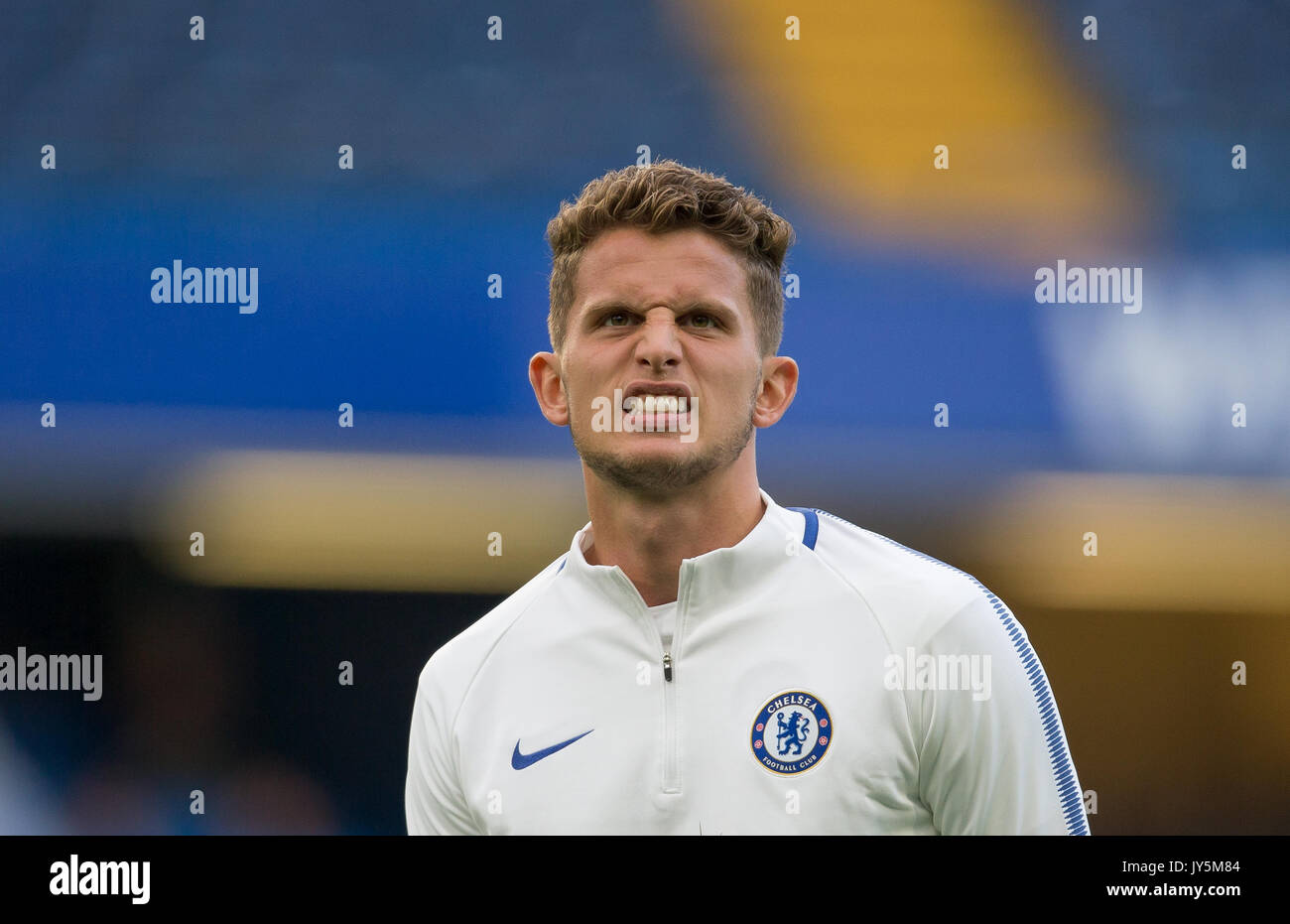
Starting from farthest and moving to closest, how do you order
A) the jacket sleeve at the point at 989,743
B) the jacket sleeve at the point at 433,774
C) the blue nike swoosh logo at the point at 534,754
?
the jacket sleeve at the point at 433,774, the blue nike swoosh logo at the point at 534,754, the jacket sleeve at the point at 989,743

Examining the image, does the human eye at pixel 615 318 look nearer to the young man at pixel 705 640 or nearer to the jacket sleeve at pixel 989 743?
the young man at pixel 705 640

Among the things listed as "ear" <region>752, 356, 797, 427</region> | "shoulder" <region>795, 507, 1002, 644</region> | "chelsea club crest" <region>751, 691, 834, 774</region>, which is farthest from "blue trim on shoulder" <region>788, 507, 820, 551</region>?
"chelsea club crest" <region>751, 691, 834, 774</region>

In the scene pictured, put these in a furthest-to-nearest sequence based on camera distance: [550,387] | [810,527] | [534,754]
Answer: [550,387] < [810,527] < [534,754]

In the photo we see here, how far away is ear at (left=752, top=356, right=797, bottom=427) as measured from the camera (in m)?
2.76

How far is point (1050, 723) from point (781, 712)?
Answer: 623 mm

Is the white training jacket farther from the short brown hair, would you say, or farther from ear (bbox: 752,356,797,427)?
the short brown hair

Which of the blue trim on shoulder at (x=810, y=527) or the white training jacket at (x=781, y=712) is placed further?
the blue trim on shoulder at (x=810, y=527)

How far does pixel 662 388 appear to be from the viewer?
103 inches

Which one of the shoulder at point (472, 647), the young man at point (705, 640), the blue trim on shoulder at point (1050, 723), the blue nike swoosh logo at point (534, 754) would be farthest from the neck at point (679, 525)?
the blue trim on shoulder at point (1050, 723)

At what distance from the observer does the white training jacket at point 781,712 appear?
2.49 metres

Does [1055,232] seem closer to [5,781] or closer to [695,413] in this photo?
[695,413]

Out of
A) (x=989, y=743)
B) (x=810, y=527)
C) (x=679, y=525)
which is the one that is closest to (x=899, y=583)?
(x=810, y=527)

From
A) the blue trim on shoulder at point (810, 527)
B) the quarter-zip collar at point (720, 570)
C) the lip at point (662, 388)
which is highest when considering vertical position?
the lip at point (662, 388)

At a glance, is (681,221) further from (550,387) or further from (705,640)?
(705,640)
